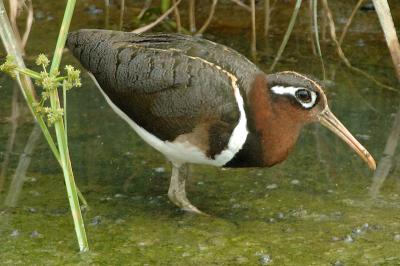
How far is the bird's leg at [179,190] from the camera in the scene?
5.73 meters

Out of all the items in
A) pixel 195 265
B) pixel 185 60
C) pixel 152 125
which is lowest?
pixel 195 265

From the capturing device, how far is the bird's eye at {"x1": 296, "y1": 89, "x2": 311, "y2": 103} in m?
5.41

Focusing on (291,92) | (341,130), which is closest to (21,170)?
(291,92)

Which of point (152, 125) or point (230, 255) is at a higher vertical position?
point (152, 125)

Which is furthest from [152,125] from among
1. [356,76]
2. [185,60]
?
[356,76]

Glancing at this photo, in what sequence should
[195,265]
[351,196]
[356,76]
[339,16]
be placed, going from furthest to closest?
[339,16]
[356,76]
[351,196]
[195,265]

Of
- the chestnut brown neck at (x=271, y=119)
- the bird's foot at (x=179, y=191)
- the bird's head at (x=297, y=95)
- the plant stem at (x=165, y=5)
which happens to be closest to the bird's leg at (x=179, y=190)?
the bird's foot at (x=179, y=191)

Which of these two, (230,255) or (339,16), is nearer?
(230,255)

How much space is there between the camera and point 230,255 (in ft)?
16.9

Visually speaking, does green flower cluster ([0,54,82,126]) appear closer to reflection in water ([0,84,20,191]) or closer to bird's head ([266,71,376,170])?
bird's head ([266,71,376,170])

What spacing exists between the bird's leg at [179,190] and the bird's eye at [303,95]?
82cm

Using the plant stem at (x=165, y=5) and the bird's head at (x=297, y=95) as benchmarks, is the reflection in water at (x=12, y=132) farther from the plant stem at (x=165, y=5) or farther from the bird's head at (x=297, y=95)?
the bird's head at (x=297, y=95)

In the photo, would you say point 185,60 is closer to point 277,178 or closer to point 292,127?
point 292,127

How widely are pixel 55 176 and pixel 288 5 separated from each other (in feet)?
10.7
